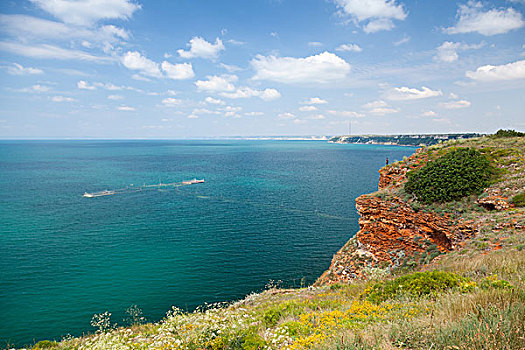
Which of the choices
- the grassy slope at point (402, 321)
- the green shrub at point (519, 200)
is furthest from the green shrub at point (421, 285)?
the green shrub at point (519, 200)

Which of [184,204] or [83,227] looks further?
[184,204]

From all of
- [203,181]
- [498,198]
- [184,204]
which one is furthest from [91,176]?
A: [498,198]

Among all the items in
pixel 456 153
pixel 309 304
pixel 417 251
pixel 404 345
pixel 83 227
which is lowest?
pixel 83 227

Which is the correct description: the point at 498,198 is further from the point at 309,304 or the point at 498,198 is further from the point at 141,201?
the point at 141,201

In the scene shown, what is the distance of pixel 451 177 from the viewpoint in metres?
20.4

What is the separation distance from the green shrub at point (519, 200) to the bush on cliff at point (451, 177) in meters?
2.07

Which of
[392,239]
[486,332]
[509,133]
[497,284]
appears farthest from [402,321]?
[509,133]

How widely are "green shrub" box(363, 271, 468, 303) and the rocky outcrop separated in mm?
9192

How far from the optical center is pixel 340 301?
1031cm

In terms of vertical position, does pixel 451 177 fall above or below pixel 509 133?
below

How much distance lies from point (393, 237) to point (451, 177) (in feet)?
20.4

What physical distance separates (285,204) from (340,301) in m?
44.9

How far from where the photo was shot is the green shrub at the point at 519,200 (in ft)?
→ 55.6

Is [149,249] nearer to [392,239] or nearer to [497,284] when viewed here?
[392,239]
